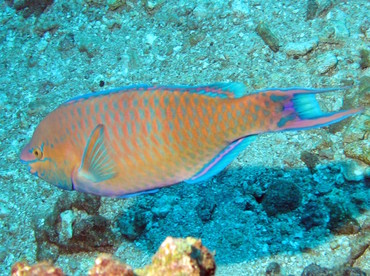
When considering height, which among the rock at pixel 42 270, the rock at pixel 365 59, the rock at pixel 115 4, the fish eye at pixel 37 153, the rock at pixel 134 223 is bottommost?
the rock at pixel 134 223

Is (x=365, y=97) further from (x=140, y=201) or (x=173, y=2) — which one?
(x=173, y=2)

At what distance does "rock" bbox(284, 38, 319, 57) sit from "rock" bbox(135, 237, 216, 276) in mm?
3388

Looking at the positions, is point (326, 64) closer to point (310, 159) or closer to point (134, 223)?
point (310, 159)

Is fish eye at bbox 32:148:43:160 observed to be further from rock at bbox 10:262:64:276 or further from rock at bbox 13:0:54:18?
rock at bbox 13:0:54:18

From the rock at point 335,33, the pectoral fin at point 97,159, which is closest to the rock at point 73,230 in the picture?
the pectoral fin at point 97,159

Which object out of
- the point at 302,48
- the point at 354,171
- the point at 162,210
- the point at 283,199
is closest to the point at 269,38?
the point at 302,48

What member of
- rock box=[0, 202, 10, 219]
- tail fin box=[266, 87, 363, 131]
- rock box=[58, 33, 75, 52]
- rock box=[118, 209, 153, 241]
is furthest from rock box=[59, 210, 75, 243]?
rock box=[58, 33, 75, 52]

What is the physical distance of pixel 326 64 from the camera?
4148 mm

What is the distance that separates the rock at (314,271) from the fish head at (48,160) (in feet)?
6.32

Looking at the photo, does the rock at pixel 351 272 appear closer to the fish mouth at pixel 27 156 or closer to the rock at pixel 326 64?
the rock at pixel 326 64

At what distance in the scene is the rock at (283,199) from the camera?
333 centimetres

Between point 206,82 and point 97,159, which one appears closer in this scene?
point 97,159

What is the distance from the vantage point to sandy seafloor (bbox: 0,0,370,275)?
327 cm

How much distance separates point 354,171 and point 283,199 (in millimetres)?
766
